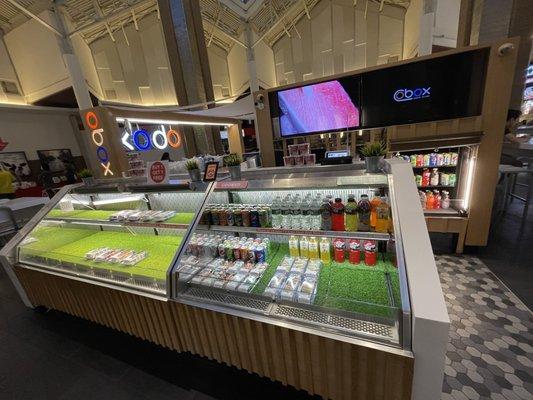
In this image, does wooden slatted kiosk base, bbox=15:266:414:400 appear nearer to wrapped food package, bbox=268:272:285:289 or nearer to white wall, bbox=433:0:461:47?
wrapped food package, bbox=268:272:285:289

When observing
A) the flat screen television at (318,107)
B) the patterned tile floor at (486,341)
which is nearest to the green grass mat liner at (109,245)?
the patterned tile floor at (486,341)

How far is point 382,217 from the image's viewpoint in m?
1.67

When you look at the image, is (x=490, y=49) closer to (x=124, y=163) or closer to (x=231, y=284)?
(x=231, y=284)

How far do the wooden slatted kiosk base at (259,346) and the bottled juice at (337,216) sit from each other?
30.9 inches

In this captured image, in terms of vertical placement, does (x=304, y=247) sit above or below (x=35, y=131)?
below

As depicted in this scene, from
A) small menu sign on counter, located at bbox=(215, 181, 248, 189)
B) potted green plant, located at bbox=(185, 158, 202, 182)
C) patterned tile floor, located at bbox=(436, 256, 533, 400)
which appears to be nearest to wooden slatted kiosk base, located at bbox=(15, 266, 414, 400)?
patterned tile floor, located at bbox=(436, 256, 533, 400)

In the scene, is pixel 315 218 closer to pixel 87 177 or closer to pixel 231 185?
pixel 231 185

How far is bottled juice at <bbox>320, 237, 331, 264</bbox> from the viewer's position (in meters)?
2.03

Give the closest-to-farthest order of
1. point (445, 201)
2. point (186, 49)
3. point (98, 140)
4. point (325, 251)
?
point (325, 251), point (445, 201), point (98, 140), point (186, 49)

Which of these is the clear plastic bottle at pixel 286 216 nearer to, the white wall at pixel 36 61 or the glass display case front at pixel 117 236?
the glass display case front at pixel 117 236

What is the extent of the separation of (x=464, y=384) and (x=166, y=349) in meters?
2.62

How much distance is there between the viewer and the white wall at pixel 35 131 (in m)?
9.66

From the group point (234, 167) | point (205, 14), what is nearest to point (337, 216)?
point (234, 167)

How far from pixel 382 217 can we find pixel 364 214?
0.12 metres
